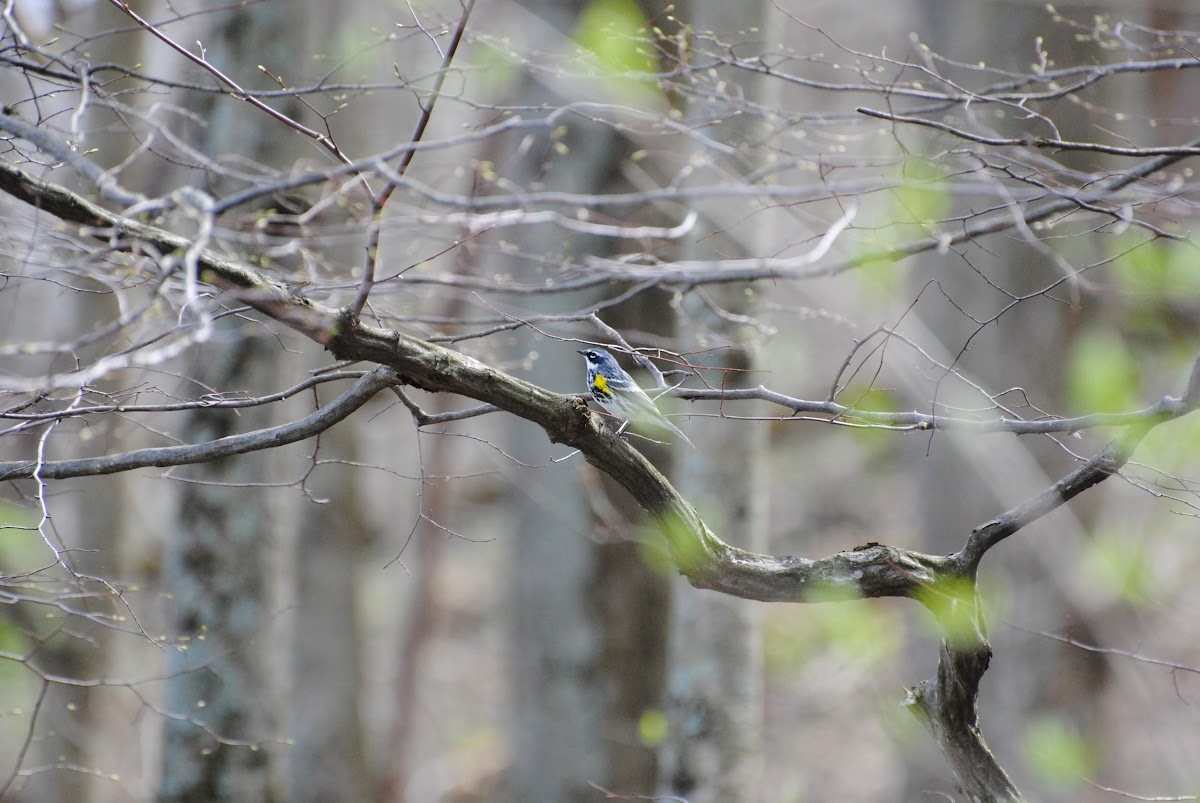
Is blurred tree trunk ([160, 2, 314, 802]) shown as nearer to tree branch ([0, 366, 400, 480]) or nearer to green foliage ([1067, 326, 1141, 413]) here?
tree branch ([0, 366, 400, 480])

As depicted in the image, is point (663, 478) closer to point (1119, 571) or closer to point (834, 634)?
point (1119, 571)

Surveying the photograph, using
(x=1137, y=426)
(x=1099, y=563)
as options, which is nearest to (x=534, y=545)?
(x=1099, y=563)

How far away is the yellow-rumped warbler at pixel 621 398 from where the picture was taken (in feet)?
12.8

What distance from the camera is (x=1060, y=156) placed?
689 centimetres

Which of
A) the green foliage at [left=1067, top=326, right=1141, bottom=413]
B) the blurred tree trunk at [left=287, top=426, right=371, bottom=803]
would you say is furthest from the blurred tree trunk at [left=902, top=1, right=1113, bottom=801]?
the blurred tree trunk at [left=287, top=426, right=371, bottom=803]

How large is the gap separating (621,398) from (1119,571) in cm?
365

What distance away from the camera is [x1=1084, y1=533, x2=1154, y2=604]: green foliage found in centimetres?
545

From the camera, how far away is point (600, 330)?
11.6ft

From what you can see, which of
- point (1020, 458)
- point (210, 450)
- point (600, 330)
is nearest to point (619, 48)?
point (600, 330)

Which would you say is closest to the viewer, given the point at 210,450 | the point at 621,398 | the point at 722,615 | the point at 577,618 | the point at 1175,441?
the point at 210,450

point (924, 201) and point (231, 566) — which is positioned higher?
point (924, 201)

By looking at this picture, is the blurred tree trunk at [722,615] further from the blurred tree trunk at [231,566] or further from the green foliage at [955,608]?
the blurred tree trunk at [231,566]

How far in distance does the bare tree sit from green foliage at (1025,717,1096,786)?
77 mm

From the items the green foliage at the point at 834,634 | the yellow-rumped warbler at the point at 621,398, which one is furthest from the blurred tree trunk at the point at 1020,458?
the yellow-rumped warbler at the point at 621,398
